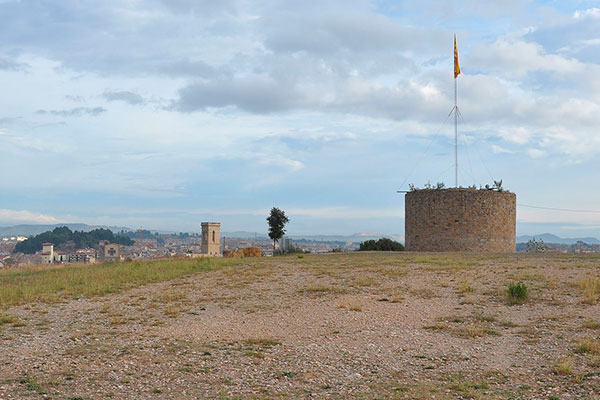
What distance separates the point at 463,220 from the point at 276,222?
15.4 meters

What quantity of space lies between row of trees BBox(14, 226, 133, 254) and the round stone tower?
58.5 m

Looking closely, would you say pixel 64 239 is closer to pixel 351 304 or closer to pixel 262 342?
pixel 351 304

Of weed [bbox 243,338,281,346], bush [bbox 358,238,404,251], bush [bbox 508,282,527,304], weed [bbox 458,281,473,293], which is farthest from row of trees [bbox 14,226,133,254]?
bush [bbox 508,282,527,304]

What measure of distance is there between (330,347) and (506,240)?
79.6 feet

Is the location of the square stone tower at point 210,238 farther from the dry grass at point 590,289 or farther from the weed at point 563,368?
the weed at point 563,368

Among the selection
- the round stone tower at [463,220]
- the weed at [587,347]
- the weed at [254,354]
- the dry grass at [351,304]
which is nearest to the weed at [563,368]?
the weed at [587,347]

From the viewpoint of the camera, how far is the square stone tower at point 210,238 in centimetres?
3762

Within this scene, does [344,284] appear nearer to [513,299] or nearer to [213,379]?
[513,299]

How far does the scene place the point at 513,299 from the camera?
38.3ft

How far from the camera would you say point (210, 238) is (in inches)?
1491

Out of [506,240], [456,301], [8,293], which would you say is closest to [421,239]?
[506,240]

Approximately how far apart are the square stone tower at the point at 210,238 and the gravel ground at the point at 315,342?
2268 cm

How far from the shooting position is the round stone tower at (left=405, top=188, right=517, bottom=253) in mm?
28766

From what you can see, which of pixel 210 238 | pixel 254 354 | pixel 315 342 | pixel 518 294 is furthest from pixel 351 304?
pixel 210 238
